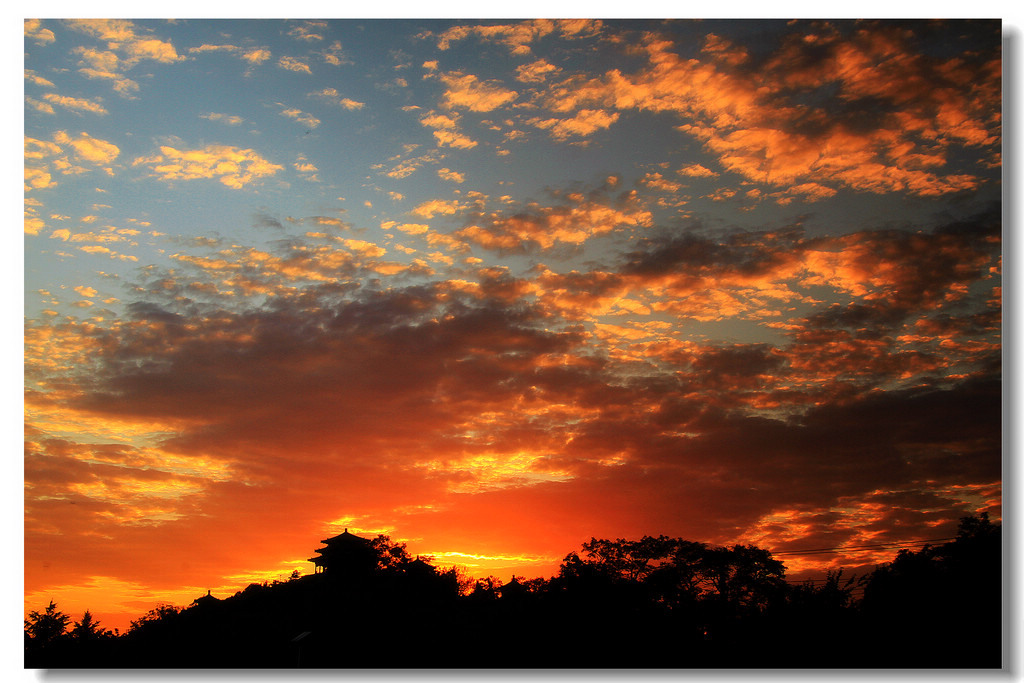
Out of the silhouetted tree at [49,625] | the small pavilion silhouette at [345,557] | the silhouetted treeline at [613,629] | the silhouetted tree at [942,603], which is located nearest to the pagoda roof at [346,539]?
the small pavilion silhouette at [345,557]

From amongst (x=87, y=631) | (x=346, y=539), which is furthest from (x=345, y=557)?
(x=87, y=631)

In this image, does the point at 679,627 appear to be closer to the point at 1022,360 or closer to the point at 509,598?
the point at 509,598

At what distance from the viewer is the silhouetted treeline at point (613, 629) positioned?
11023mm

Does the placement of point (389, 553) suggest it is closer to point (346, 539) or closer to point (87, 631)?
point (346, 539)

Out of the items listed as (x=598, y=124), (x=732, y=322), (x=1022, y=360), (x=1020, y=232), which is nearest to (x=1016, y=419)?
(x=1022, y=360)

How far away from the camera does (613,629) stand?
13.9 m

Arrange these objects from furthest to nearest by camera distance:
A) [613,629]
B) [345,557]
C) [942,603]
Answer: [345,557], [613,629], [942,603]

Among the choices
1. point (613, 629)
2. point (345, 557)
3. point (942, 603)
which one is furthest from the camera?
point (345, 557)

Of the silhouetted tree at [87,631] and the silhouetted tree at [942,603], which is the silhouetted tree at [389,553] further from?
the silhouetted tree at [942,603]

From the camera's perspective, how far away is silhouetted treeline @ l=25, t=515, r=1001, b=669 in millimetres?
11023

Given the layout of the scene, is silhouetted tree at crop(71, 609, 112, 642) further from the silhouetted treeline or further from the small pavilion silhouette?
the small pavilion silhouette

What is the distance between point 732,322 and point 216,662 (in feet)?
47.0

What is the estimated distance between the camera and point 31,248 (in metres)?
8.77

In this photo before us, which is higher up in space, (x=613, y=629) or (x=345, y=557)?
(x=345, y=557)
